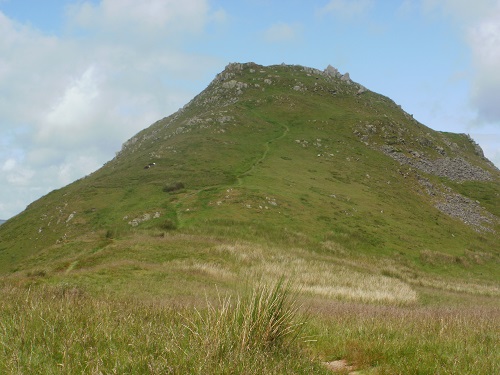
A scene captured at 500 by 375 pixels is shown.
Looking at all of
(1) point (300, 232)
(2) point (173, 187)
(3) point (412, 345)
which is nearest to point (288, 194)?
(1) point (300, 232)

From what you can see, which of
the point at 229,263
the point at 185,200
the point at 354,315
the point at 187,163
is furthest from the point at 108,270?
the point at 187,163

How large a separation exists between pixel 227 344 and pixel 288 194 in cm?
4736

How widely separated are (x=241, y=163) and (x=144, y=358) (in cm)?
6238

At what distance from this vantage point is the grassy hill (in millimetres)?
11742

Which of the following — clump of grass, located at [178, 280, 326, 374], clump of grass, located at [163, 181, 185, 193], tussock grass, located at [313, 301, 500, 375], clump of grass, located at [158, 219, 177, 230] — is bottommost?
tussock grass, located at [313, 301, 500, 375]

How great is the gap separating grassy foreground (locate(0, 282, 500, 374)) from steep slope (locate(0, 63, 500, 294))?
71.5 ft

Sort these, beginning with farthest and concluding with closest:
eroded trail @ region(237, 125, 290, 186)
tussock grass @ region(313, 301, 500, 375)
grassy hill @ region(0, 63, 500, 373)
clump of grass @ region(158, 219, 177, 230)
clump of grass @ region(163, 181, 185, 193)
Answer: eroded trail @ region(237, 125, 290, 186) → clump of grass @ region(163, 181, 185, 193) → clump of grass @ region(158, 219, 177, 230) → grassy hill @ region(0, 63, 500, 373) → tussock grass @ region(313, 301, 500, 375)

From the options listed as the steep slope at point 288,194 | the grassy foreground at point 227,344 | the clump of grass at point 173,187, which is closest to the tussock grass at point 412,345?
the grassy foreground at point 227,344

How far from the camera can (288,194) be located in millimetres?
53656

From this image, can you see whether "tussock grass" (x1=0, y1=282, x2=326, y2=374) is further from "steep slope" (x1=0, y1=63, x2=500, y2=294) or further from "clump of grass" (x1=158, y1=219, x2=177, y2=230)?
"clump of grass" (x1=158, y1=219, x2=177, y2=230)

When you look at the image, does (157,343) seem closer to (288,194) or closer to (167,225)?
(167,225)

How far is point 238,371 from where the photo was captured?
222 inches

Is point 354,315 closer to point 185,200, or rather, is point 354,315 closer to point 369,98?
point 185,200

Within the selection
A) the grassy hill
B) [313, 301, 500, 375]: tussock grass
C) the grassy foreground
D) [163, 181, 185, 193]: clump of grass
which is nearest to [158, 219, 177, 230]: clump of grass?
the grassy hill
